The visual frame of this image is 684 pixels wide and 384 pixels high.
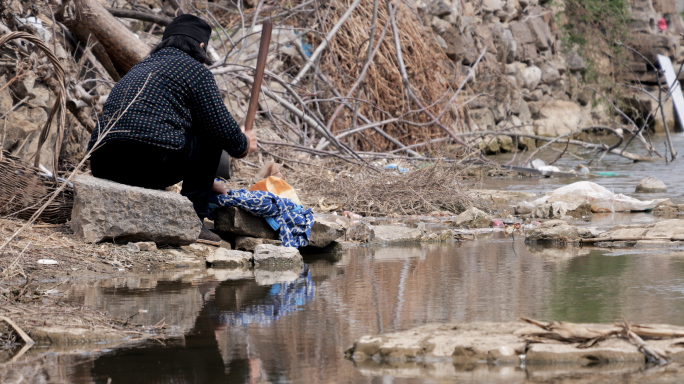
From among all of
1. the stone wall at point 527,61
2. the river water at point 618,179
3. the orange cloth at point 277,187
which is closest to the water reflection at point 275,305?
the orange cloth at point 277,187

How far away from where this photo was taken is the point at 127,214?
4.76 m

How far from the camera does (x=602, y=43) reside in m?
20.2

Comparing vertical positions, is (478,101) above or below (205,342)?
above

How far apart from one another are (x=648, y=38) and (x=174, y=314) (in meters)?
19.9

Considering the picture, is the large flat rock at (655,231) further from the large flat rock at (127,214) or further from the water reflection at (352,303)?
the large flat rock at (127,214)

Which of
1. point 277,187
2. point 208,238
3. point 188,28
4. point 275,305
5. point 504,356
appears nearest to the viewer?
point 504,356

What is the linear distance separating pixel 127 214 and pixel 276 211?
90 centimetres

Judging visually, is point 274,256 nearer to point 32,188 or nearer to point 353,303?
point 353,303

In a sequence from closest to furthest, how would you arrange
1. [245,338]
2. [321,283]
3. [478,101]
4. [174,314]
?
1. [245,338]
2. [174,314]
3. [321,283]
4. [478,101]

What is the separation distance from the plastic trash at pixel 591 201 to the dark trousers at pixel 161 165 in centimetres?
303

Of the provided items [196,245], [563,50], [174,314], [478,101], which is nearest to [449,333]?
Answer: [174,314]

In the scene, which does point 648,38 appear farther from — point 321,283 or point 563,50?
point 321,283

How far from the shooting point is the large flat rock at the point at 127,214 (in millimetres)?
4691

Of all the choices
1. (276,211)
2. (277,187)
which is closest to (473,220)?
(277,187)
